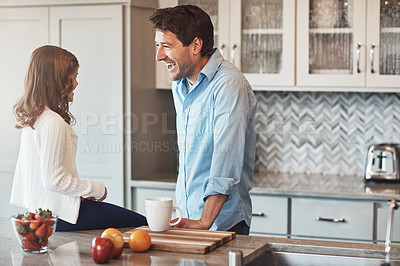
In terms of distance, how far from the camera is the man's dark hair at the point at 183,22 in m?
2.07

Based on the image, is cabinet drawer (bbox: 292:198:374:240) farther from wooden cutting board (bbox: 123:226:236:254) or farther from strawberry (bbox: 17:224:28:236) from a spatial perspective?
strawberry (bbox: 17:224:28:236)

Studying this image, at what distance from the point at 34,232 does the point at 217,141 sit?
2.30 ft

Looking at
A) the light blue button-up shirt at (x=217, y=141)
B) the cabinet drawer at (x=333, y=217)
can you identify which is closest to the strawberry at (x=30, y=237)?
the light blue button-up shirt at (x=217, y=141)

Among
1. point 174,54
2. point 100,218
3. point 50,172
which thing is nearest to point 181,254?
point 100,218

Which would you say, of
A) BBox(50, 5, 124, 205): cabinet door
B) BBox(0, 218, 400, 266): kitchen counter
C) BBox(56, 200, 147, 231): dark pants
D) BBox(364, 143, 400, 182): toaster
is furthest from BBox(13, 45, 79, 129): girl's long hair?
BBox(364, 143, 400, 182): toaster

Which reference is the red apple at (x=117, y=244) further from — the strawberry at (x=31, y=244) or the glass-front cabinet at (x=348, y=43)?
the glass-front cabinet at (x=348, y=43)

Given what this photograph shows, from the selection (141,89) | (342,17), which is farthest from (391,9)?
(141,89)

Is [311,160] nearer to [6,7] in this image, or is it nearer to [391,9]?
[391,9]

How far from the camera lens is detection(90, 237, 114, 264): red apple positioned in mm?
1510

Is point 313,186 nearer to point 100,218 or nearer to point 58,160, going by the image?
point 100,218

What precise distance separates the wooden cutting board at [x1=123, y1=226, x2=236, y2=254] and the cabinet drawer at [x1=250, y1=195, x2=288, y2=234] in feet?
4.54

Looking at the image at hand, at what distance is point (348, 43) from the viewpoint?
3336 mm

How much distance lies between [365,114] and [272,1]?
0.94 meters

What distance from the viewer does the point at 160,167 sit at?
3.77m
